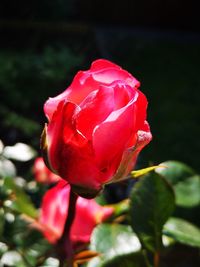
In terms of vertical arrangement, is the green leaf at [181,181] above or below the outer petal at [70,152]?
below

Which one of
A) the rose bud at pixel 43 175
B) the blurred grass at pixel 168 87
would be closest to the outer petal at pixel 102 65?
the rose bud at pixel 43 175

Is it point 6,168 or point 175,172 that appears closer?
point 175,172

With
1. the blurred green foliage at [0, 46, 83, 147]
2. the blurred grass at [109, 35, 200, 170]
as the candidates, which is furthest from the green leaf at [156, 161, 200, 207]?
the blurred green foliage at [0, 46, 83, 147]

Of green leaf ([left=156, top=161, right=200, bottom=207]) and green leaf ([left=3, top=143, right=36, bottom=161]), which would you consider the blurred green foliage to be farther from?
green leaf ([left=156, top=161, right=200, bottom=207])

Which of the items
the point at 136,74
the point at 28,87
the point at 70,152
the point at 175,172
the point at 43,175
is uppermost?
the point at 70,152

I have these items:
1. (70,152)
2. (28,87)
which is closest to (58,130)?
(70,152)

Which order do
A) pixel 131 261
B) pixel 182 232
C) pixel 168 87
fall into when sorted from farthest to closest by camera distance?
pixel 168 87
pixel 182 232
pixel 131 261

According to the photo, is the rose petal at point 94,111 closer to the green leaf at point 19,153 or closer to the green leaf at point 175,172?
the green leaf at point 175,172

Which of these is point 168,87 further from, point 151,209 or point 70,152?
point 70,152
